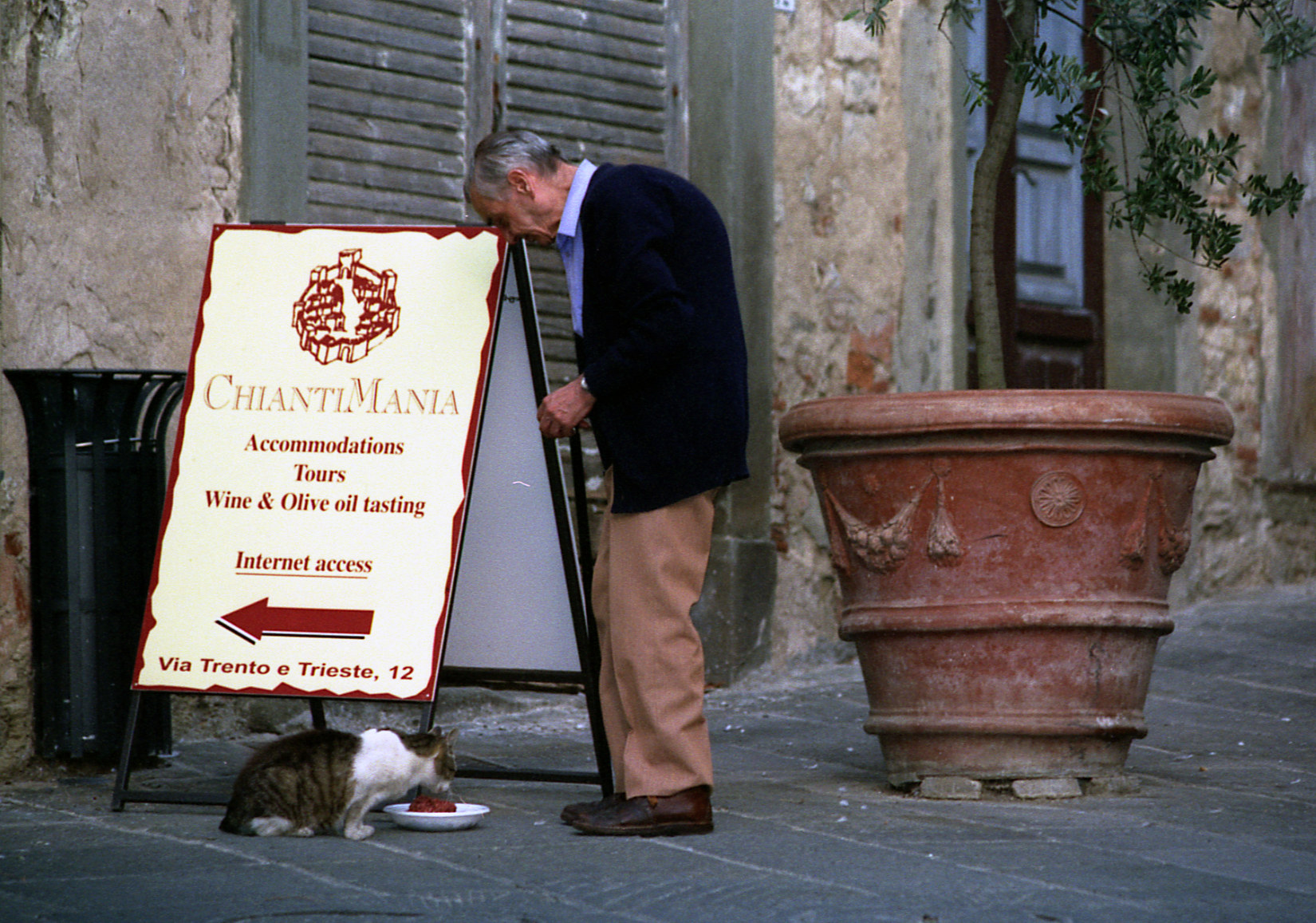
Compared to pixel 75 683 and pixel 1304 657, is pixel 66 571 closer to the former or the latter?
pixel 75 683

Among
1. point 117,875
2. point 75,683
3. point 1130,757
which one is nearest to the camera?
point 117,875

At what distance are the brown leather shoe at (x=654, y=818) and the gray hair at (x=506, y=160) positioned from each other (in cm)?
130

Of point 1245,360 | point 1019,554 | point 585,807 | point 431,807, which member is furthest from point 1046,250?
point 431,807

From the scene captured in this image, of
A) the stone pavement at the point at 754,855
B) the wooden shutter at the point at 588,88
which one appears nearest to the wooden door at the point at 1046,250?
the wooden shutter at the point at 588,88

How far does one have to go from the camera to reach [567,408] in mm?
3471

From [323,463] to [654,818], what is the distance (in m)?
1.11

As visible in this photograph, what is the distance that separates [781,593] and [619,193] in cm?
299

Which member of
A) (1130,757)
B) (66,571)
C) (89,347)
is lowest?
(1130,757)

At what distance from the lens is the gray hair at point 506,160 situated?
139 inches

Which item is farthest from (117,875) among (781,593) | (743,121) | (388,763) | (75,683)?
(743,121)

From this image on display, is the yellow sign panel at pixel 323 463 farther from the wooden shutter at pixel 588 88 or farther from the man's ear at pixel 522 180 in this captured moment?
the wooden shutter at pixel 588 88

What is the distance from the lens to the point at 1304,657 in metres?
6.20

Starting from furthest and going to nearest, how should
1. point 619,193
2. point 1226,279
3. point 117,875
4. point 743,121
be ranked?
point 1226,279 → point 743,121 → point 619,193 → point 117,875

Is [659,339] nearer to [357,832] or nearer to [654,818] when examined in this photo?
[654,818]
